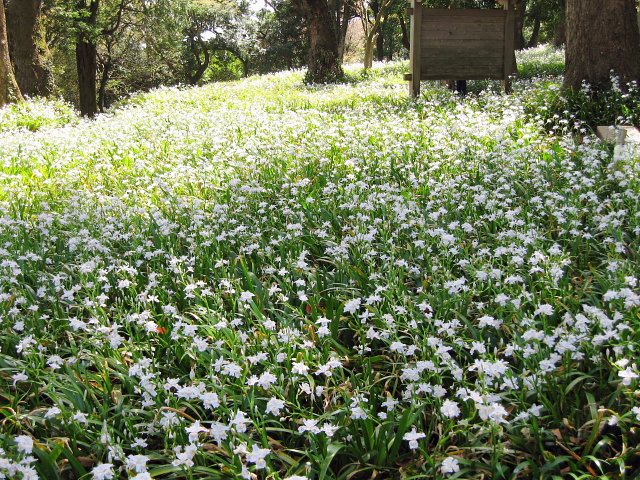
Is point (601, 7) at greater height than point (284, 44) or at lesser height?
lesser

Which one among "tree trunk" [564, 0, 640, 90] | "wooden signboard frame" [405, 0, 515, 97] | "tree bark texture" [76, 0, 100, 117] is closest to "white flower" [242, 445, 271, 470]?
"tree trunk" [564, 0, 640, 90]

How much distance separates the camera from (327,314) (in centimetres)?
308

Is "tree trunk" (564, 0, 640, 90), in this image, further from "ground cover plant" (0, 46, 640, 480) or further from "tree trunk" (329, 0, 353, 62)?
"tree trunk" (329, 0, 353, 62)

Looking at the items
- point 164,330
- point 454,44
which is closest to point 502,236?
point 164,330

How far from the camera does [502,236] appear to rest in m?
3.58

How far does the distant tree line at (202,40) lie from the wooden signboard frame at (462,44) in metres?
1.26

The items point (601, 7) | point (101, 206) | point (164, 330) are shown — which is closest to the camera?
point (164, 330)

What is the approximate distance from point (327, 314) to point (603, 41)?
647 cm

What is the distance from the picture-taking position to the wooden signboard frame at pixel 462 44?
10.3 metres

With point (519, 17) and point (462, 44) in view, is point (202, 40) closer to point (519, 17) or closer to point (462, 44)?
point (519, 17)

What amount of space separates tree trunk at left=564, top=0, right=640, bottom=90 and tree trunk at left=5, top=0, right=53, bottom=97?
12353 millimetres

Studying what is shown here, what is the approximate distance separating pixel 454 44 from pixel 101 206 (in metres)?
7.70

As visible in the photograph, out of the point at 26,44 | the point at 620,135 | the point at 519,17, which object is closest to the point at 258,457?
the point at 620,135

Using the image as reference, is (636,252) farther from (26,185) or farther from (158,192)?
(26,185)
